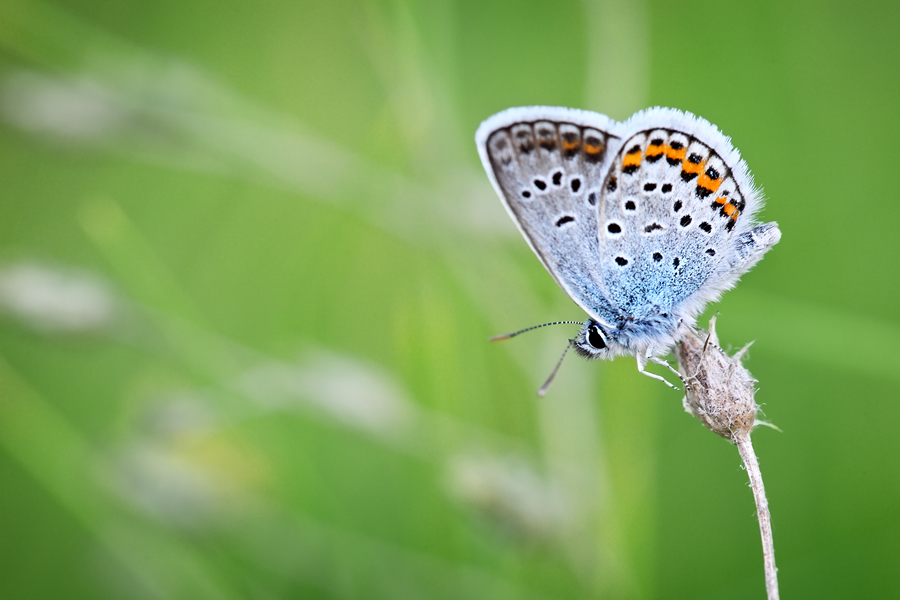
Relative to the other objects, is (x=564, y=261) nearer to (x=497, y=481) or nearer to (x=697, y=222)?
(x=697, y=222)

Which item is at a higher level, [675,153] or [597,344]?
[675,153]

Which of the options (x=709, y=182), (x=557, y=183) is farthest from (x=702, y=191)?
(x=557, y=183)

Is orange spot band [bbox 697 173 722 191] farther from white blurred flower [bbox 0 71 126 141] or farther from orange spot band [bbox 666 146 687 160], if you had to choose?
white blurred flower [bbox 0 71 126 141]

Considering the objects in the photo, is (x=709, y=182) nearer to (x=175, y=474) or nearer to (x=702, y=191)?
(x=702, y=191)

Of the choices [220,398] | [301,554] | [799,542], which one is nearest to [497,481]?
[301,554]

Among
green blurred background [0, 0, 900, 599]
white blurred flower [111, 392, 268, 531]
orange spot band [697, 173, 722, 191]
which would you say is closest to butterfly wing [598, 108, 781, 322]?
orange spot band [697, 173, 722, 191]

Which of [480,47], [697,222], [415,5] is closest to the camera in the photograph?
[697,222]
